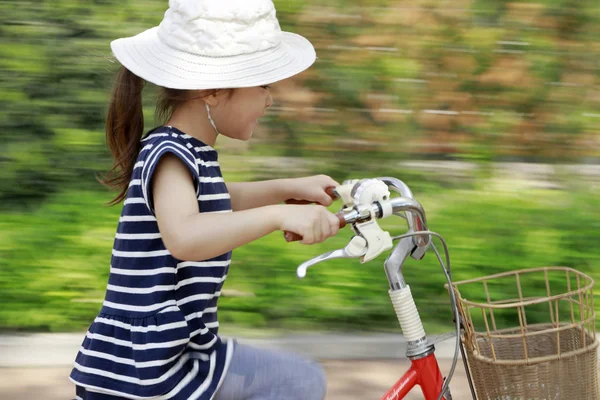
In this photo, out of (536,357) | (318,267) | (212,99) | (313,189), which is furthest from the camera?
(318,267)

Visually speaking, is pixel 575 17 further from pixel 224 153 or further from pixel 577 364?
pixel 577 364

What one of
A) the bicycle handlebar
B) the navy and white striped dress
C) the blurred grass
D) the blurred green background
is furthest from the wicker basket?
the blurred green background

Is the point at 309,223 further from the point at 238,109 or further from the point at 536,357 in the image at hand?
the point at 536,357

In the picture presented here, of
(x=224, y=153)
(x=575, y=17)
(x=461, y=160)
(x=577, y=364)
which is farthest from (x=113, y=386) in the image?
(x=575, y=17)

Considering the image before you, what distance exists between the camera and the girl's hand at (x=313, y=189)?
2.23 meters

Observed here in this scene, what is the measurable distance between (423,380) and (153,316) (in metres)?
0.61

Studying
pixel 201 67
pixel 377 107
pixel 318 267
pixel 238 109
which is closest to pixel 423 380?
pixel 238 109

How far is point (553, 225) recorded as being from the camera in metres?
3.99

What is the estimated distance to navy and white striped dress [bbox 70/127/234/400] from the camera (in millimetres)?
1928

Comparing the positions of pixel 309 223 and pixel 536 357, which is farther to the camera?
pixel 536 357

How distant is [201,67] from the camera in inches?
79.6

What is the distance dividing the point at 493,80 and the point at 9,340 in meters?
2.42

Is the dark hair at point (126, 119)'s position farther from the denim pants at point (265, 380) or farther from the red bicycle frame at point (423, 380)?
the red bicycle frame at point (423, 380)

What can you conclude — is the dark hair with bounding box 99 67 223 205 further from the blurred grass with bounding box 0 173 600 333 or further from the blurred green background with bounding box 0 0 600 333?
the blurred green background with bounding box 0 0 600 333
